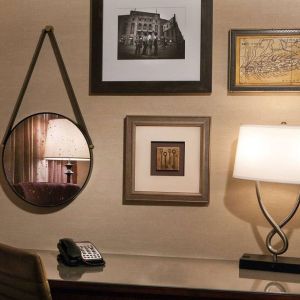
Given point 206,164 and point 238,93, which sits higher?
point 238,93

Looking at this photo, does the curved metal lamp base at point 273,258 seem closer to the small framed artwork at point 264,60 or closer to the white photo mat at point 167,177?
the white photo mat at point 167,177

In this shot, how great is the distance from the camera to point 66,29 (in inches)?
88.7

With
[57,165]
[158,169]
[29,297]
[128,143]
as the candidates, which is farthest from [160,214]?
[29,297]

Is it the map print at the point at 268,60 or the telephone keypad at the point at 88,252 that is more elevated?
the map print at the point at 268,60

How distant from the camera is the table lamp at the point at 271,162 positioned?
1802 millimetres

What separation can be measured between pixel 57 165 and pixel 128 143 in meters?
0.35

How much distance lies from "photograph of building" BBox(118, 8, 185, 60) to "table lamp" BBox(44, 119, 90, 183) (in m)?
0.40

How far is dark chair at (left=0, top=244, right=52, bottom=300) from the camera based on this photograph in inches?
55.3

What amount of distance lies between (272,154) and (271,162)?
0.10ft

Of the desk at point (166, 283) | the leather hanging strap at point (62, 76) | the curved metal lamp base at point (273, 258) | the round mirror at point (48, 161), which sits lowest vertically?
the desk at point (166, 283)

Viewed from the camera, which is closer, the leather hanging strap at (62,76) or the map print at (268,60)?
the map print at (268,60)

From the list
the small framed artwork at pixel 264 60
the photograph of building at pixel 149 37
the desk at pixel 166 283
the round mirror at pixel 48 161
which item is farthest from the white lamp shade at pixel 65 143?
the small framed artwork at pixel 264 60

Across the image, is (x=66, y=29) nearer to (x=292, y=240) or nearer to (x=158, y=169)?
(x=158, y=169)

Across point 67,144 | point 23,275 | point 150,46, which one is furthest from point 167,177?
point 23,275
